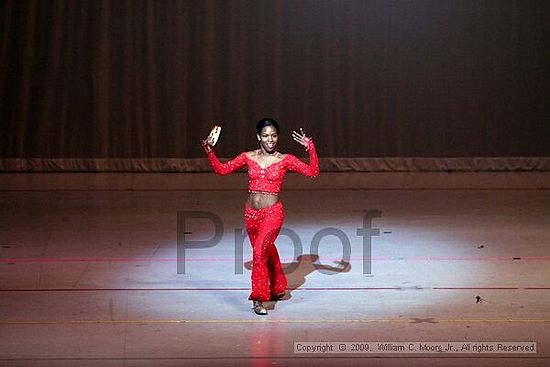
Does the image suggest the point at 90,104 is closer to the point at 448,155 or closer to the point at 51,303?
the point at 448,155

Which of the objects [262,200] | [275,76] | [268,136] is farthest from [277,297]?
[275,76]

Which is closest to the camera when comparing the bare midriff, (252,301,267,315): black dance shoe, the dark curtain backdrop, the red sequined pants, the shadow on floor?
(252,301,267,315): black dance shoe

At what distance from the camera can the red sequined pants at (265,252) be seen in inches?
227

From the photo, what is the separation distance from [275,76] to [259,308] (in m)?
7.36

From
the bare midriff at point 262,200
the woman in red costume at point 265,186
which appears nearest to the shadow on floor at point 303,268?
the woman in red costume at point 265,186

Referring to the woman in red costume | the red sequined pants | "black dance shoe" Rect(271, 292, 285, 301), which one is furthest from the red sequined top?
"black dance shoe" Rect(271, 292, 285, 301)

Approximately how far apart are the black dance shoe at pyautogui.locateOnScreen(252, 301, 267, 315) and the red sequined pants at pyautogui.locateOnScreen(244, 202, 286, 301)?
0.02m

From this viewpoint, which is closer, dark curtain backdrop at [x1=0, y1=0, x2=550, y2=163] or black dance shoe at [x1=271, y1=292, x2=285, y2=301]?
black dance shoe at [x1=271, y1=292, x2=285, y2=301]

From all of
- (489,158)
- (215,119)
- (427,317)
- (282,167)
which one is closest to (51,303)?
(282,167)

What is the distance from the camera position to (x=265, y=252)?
5.81 meters

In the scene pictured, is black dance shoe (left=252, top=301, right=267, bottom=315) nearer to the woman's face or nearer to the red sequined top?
the red sequined top

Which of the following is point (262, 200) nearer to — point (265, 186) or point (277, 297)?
point (265, 186)

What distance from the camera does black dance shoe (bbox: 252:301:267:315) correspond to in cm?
565

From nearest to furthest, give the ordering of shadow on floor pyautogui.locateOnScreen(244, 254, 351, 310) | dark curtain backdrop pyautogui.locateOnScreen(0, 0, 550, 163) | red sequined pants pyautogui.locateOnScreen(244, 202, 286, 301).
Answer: red sequined pants pyautogui.locateOnScreen(244, 202, 286, 301) < shadow on floor pyautogui.locateOnScreen(244, 254, 351, 310) < dark curtain backdrop pyautogui.locateOnScreen(0, 0, 550, 163)
